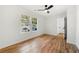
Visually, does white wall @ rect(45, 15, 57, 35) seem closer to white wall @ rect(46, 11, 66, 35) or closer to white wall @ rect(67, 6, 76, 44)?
white wall @ rect(46, 11, 66, 35)

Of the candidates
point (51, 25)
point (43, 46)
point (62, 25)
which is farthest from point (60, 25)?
point (43, 46)

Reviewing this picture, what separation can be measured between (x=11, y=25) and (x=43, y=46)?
0.94 metres

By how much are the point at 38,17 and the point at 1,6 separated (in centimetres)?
88

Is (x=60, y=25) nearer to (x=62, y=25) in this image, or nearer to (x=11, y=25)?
(x=62, y=25)

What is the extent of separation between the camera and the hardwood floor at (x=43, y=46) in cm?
169

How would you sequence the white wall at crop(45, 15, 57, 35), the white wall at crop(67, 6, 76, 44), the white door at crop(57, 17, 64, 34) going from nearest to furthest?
the white wall at crop(67, 6, 76, 44)
the white door at crop(57, 17, 64, 34)
the white wall at crop(45, 15, 57, 35)

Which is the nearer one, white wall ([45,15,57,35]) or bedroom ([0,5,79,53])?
bedroom ([0,5,79,53])

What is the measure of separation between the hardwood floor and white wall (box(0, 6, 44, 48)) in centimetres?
13

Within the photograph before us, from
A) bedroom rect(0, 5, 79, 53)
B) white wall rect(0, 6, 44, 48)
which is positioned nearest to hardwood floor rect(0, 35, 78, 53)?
bedroom rect(0, 5, 79, 53)

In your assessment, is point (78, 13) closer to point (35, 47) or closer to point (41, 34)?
point (41, 34)

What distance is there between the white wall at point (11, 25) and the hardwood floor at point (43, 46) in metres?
0.13

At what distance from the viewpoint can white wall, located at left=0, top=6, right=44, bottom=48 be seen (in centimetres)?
164

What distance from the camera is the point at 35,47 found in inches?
71.4
